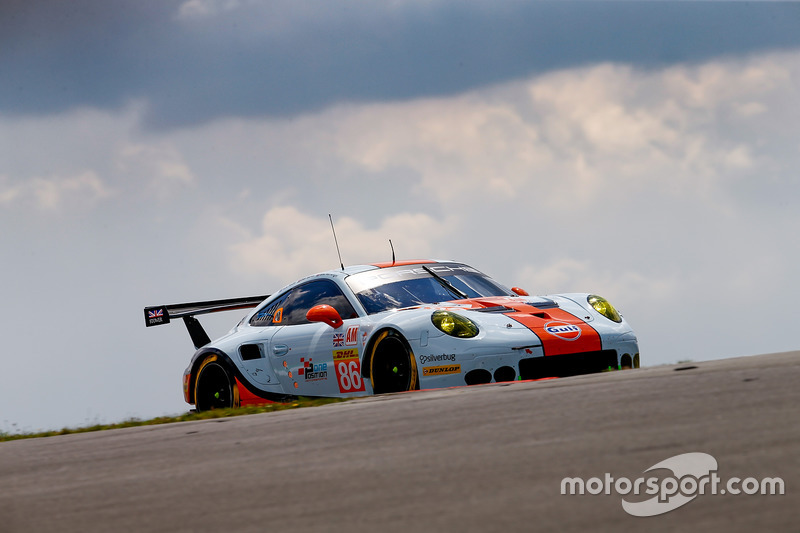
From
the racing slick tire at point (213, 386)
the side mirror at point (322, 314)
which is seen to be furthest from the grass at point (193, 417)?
the racing slick tire at point (213, 386)

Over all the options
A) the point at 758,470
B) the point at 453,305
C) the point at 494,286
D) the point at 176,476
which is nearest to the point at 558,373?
the point at 453,305

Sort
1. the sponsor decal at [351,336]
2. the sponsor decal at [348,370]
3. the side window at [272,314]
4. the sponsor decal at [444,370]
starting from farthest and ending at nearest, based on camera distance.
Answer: the side window at [272,314] → the sponsor decal at [351,336] → the sponsor decal at [348,370] → the sponsor decal at [444,370]

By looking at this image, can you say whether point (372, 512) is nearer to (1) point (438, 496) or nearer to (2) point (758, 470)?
(1) point (438, 496)

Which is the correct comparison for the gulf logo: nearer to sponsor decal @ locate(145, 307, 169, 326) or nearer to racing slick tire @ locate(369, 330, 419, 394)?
racing slick tire @ locate(369, 330, 419, 394)

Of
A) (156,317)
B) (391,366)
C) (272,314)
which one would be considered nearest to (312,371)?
(391,366)

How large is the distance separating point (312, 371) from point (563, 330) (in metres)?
2.33

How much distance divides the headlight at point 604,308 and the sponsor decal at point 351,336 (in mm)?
2232

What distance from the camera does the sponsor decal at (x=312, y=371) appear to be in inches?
332

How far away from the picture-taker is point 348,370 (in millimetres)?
8133

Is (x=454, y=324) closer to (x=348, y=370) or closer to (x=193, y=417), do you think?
(x=348, y=370)

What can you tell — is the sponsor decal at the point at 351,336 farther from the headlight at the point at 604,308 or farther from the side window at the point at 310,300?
the headlight at the point at 604,308

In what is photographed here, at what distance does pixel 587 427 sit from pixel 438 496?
2.93ft

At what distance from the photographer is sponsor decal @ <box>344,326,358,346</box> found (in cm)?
812

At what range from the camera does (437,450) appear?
344 centimetres
